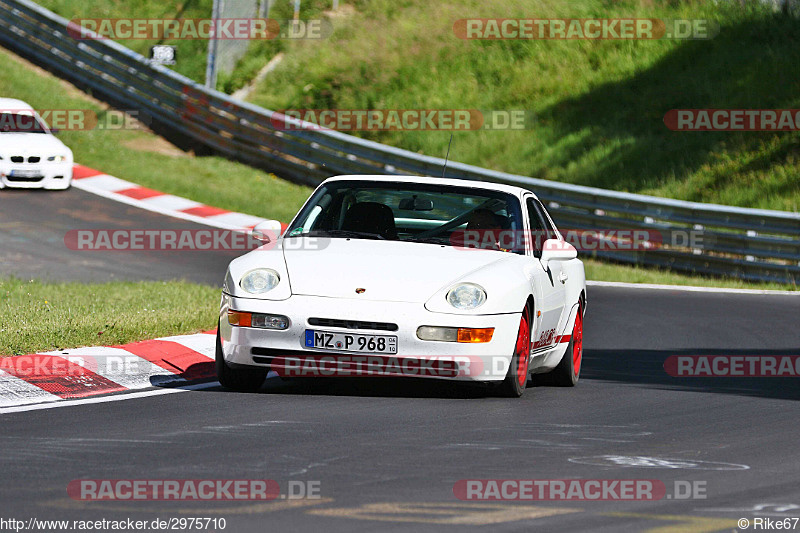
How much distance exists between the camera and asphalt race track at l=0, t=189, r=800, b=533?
17.4ft

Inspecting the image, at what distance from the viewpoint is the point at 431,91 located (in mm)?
29188

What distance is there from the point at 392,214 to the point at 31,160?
1362 centimetres

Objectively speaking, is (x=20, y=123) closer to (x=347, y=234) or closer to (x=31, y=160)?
(x=31, y=160)

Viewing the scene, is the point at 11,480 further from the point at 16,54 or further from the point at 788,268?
the point at 16,54

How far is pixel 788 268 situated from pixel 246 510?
48.1 feet

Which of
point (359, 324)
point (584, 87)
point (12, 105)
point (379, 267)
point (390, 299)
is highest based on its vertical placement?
point (584, 87)

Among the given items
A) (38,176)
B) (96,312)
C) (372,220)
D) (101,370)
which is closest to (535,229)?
(372,220)

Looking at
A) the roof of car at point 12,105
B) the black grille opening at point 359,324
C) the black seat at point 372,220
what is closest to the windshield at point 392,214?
the black seat at point 372,220

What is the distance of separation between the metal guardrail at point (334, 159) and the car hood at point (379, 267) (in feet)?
35.7

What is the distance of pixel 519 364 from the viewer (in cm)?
873

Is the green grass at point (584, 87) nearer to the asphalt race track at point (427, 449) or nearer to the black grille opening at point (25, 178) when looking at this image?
the black grille opening at point (25, 178)

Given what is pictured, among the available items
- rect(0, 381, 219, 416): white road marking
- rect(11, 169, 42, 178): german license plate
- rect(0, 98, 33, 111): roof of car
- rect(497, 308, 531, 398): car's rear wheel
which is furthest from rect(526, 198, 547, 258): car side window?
rect(0, 98, 33, 111): roof of car

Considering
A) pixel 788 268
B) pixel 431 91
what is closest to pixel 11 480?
pixel 788 268

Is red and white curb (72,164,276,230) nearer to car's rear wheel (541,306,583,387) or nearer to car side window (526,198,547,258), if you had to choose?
car side window (526,198,547,258)
